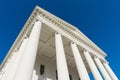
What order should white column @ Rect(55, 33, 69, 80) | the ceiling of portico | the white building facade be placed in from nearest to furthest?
white column @ Rect(55, 33, 69, 80)
the white building facade
the ceiling of portico

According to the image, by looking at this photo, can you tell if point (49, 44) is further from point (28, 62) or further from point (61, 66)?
point (28, 62)

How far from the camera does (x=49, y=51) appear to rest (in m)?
22.6

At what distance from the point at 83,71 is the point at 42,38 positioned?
325 inches

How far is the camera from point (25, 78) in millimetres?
8094

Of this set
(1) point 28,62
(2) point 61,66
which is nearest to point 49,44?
(2) point 61,66

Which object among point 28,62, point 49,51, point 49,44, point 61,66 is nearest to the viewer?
point 28,62

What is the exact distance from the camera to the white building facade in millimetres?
12391

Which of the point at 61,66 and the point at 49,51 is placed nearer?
the point at 61,66

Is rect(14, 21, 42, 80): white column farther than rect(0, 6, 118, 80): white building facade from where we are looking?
No

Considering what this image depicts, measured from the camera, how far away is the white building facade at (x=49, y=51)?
12.4 meters

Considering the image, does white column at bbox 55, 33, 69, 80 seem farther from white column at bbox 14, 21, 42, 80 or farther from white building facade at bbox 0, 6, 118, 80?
white column at bbox 14, 21, 42, 80

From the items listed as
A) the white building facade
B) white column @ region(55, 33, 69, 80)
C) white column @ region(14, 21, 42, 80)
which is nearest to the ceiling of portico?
the white building facade

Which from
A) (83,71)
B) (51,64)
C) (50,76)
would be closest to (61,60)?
Result: (83,71)

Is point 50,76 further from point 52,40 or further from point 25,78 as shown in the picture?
point 25,78
